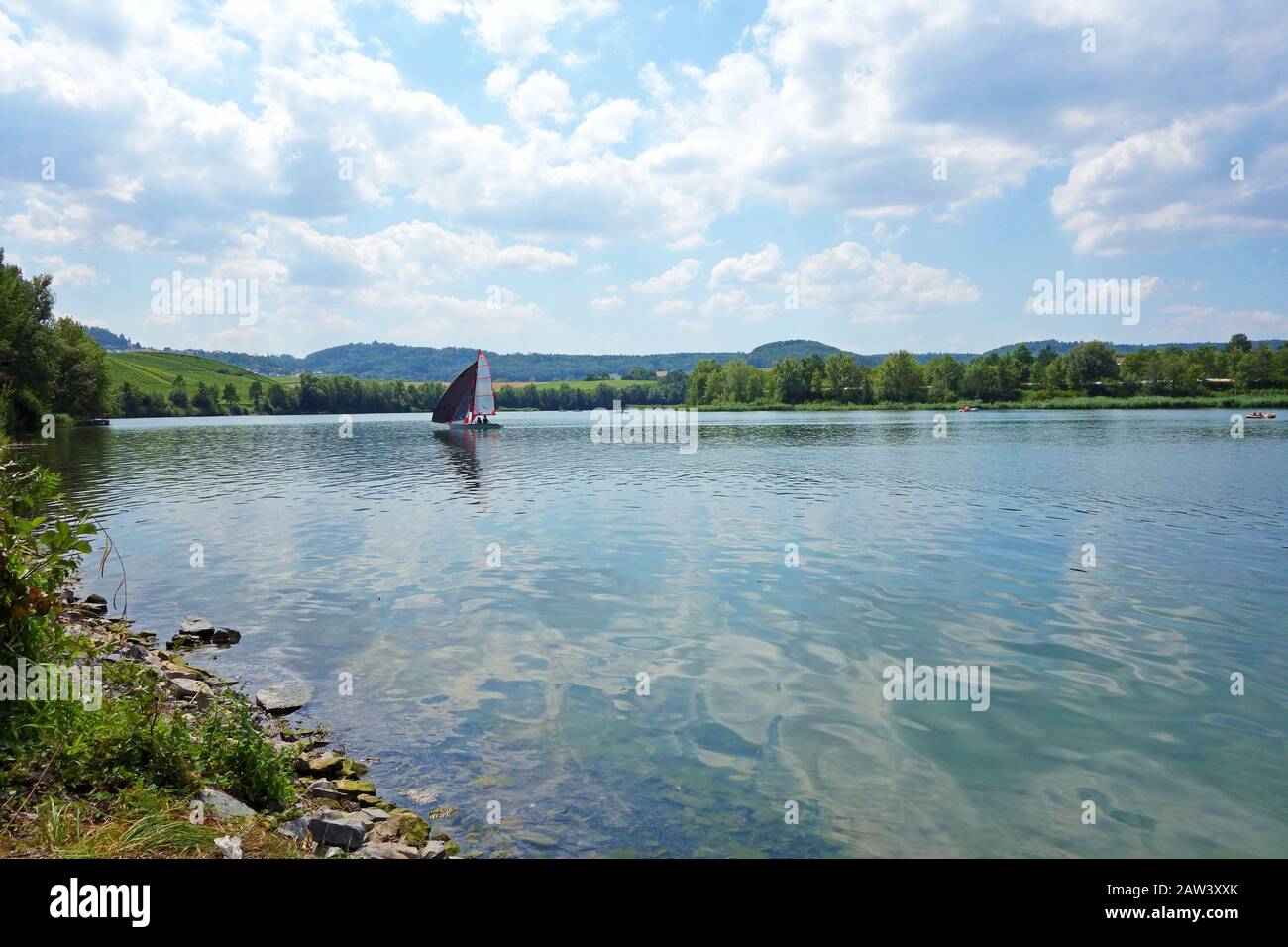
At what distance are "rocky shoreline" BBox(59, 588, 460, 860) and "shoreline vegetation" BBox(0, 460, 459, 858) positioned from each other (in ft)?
0.09

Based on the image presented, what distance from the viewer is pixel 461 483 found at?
2032 inches

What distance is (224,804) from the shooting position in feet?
29.1

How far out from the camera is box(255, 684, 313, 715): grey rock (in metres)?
13.7

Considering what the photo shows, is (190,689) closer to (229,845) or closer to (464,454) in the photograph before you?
(229,845)

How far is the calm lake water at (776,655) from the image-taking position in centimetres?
1021

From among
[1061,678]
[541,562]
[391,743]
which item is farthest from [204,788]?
[541,562]

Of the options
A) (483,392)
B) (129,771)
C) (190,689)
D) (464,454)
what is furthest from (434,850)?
(483,392)

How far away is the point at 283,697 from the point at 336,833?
6236 mm

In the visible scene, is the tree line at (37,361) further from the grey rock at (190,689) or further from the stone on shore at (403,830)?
the stone on shore at (403,830)

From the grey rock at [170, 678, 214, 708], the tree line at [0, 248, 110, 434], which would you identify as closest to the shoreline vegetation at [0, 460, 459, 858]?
the grey rock at [170, 678, 214, 708]

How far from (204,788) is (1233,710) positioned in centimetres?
1610

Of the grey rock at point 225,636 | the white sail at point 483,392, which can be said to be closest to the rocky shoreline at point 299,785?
the grey rock at point 225,636
